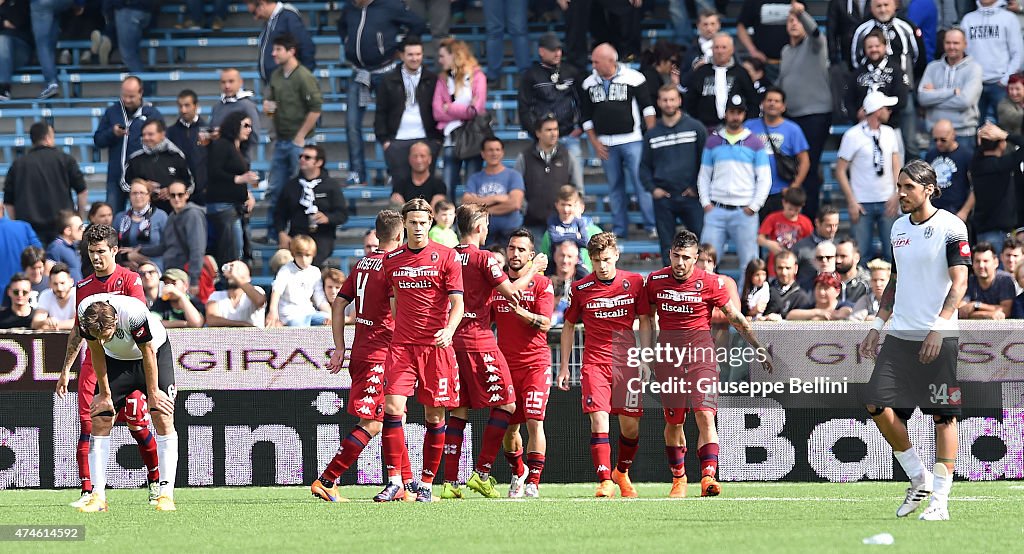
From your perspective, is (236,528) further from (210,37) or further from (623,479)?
(210,37)

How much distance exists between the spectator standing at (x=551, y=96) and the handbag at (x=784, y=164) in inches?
79.9

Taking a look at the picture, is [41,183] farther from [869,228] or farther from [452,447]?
[869,228]

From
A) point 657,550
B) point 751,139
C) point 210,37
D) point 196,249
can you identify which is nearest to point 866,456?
point 751,139

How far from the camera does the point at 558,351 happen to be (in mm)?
12836

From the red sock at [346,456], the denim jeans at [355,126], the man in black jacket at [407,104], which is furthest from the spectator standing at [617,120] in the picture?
the red sock at [346,456]

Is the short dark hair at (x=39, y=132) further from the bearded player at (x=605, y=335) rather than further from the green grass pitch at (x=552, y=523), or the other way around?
the bearded player at (x=605, y=335)

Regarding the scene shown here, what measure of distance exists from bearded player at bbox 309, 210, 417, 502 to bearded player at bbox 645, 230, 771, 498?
6.26 feet

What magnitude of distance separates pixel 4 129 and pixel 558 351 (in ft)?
34.5

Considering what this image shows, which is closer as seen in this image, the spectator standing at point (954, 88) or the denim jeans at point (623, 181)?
the spectator standing at point (954, 88)

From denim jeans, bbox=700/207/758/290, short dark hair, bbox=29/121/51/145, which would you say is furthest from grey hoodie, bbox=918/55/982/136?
short dark hair, bbox=29/121/51/145

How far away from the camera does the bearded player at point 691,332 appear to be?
11086 mm

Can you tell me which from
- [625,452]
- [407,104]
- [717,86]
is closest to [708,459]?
[625,452]

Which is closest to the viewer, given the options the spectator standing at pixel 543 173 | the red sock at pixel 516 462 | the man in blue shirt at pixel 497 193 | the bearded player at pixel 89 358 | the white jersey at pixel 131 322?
the white jersey at pixel 131 322

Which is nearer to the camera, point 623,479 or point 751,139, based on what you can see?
point 623,479
